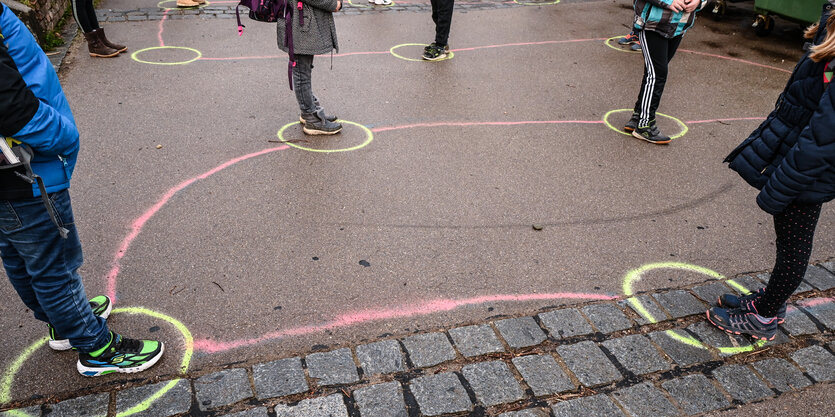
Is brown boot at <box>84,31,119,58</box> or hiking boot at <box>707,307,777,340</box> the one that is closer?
hiking boot at <box>707,307,777,340</box>

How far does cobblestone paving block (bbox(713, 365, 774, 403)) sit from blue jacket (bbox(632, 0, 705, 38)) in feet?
10.0

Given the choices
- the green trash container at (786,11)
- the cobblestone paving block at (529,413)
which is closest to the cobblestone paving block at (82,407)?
the cobblestone paving block at (529,413)

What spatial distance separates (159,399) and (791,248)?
10.0 ft

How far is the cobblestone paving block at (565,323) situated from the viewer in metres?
2.98

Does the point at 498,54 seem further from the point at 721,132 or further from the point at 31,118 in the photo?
the point at 31,118

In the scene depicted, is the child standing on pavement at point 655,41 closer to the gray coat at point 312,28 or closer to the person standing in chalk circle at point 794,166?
the person standing in chalk circle at point 794,166

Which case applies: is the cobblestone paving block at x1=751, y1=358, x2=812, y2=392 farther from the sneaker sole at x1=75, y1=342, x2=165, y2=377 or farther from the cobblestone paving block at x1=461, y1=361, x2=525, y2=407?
the sneaker sole at x1=75, y1=342, x2=165, y2=377

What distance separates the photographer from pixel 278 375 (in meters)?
2.62

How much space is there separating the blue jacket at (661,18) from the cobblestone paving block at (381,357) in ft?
11.9

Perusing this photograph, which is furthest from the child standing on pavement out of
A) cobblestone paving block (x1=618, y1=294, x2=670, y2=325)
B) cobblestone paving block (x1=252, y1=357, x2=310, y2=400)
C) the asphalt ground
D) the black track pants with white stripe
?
cobblestone paving block (x1=252, y1=357, x2=310, y2=400)

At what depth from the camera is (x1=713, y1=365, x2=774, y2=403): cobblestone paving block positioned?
2682mm

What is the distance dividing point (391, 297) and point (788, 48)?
8.68 m

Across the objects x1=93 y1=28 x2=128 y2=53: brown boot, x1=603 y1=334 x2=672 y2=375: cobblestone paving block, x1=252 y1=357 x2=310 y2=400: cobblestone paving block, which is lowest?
x1=252 y1=357 x2=310 y2=400: cobblestone paving block

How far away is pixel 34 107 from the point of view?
80.3 inches
